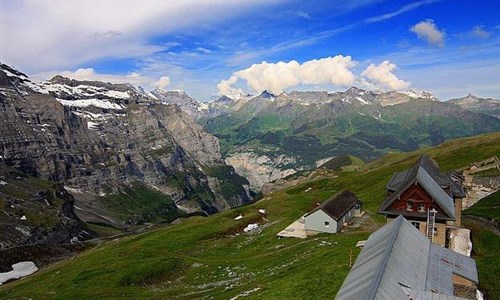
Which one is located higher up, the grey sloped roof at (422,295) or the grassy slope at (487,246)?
the grey sloped roof at (422,295)

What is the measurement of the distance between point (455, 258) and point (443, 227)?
2210 centimetres

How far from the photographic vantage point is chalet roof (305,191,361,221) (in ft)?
279

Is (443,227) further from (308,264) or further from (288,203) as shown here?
(288,203)

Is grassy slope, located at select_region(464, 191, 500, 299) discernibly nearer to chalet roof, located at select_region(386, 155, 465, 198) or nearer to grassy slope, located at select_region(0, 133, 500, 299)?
chalet roof, located at select_region(386, 155, 465, 198)

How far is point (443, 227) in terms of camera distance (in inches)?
2434

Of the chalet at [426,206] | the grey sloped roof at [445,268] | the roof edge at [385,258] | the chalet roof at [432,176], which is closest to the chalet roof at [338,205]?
the chalet roof at [432,176]

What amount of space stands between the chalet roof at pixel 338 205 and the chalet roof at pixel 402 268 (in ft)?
129

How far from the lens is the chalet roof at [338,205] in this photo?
85062 mm

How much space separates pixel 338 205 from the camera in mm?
89375

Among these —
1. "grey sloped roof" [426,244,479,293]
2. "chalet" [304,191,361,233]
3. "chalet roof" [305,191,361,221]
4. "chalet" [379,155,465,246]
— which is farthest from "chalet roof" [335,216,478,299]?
"chalet roof" [305,191,361,221]

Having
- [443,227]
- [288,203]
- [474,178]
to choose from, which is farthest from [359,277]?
[288,203]

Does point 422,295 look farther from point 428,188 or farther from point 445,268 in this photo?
point 428,188

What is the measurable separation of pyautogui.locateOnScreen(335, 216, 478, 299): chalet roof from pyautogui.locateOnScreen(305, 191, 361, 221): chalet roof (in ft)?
129

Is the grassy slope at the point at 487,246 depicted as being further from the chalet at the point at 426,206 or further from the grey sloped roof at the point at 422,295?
the grey sloped roof at the point at 422,295
